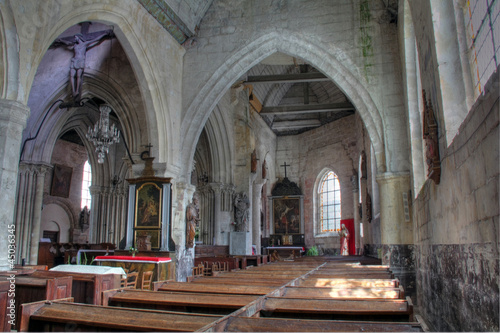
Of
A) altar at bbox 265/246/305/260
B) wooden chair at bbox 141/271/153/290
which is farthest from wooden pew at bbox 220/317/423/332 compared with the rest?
altar at bbox 265/246/305/260

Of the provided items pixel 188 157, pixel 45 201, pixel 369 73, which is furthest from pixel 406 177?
pixel 45 201

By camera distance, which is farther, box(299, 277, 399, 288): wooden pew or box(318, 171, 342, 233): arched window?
box(318, 171, 342, 233): arched window

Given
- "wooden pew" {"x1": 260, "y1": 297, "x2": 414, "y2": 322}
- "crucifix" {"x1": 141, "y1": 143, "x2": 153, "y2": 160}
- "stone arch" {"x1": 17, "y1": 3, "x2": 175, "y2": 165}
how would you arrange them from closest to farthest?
"wooden pew" {"x1": 260, "y1": 297, "x2": 414, "y2": 322} < "stone arch" {"x1": 17, "y1": 3, "x2": 175, "y2": 165} < "crucifix" {"x1": 141, "y1": 143, "x2": 153, "y2": 160}

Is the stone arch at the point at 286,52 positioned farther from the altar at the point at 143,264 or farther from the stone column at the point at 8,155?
the stone column at the point at 8,155

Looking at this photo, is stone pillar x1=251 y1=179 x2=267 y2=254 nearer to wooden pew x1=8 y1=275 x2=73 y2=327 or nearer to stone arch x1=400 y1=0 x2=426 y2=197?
stone arch x1=400 y1=0 x2=426 y2=197

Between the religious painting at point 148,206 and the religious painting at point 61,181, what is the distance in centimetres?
966

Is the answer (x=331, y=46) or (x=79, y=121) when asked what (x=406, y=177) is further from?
(x=79, y=121)

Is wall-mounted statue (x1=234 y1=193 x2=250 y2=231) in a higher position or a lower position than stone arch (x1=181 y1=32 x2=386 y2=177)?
lower

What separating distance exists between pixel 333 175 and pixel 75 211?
1223 centimetres

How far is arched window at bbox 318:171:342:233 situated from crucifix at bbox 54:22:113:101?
42.7 ft

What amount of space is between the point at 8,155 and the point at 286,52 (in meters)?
7.04

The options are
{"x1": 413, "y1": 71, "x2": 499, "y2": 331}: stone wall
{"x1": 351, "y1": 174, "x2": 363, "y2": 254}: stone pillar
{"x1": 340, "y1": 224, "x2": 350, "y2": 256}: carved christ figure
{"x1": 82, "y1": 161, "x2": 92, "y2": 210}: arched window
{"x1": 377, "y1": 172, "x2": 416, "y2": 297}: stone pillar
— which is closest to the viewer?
{"x1": 413, "y1": 71, "x2": 499, "y2": 331}: stone wall

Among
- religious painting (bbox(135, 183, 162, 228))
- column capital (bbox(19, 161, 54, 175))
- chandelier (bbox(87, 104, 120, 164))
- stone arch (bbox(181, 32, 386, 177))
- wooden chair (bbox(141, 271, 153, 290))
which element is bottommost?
wooden chair (bbox(141, 271, 153, 290))

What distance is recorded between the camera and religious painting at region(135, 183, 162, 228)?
986cm
